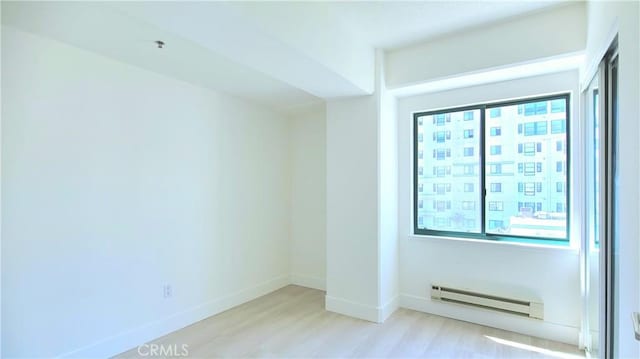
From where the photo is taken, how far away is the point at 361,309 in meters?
3.38

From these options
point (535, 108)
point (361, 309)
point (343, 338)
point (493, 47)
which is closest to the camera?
point (493, 47)

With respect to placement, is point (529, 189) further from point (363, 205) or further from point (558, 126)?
point (363, 205)

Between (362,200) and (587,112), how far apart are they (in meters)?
2.05

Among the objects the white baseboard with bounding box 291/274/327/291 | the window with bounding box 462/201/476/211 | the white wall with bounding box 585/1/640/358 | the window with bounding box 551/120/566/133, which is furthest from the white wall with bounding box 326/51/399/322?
the white wall with bounding box 585/1/640/358

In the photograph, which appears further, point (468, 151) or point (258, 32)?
point (468, 151)

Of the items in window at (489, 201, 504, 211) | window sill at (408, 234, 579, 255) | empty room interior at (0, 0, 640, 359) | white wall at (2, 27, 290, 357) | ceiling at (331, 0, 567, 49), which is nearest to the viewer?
empty room interior at (0, 0, 640, 359)

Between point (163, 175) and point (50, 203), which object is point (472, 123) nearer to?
point (163, 175)

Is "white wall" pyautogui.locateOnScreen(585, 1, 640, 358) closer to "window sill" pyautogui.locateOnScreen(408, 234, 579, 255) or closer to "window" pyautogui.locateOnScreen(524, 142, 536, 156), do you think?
"window sill" pyautogui.locateOnScreen(408, 234, 579, 255)

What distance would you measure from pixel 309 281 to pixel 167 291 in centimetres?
202

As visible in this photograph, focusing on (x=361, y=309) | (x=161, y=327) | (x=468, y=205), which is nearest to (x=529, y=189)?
(x=468, y=205)

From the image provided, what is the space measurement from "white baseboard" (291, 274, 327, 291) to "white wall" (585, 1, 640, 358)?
3297 mm

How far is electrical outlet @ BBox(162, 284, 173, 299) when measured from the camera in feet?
10.1

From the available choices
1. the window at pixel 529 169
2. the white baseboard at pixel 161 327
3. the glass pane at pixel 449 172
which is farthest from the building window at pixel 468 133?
the white baseboard at pixel 161 327

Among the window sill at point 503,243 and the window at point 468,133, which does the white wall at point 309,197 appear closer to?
the window sill at point 503,243
